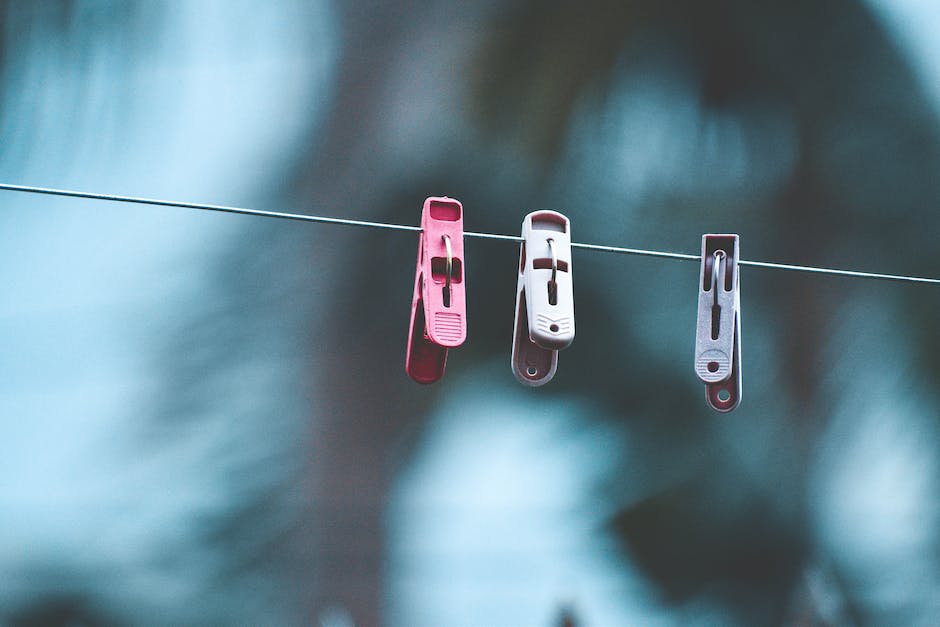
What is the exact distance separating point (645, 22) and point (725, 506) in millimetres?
1303

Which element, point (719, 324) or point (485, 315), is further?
point (485, 315)

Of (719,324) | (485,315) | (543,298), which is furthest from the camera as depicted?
(485,315)

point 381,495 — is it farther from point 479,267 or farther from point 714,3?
point 714,3

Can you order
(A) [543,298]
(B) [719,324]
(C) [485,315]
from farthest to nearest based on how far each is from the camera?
(C) [485,315] → (B) [719,324] → (A) [543,298]

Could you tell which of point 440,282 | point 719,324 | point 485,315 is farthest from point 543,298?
point 485,315

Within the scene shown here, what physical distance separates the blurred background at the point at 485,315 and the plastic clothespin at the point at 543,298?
51.3 inches

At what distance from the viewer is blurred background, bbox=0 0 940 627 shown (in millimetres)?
2969

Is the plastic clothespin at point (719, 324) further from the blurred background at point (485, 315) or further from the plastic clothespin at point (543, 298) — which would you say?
the blurred background at point (485, 315)

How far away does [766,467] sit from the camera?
327 centimetres

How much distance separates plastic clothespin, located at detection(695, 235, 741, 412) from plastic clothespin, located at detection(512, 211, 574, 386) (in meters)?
0.21

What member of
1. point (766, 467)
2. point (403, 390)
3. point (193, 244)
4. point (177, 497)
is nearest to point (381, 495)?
point (403, 390)

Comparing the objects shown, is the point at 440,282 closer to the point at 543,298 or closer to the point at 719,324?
the point at 543,298

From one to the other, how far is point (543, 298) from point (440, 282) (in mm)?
140

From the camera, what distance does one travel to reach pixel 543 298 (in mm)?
1667
